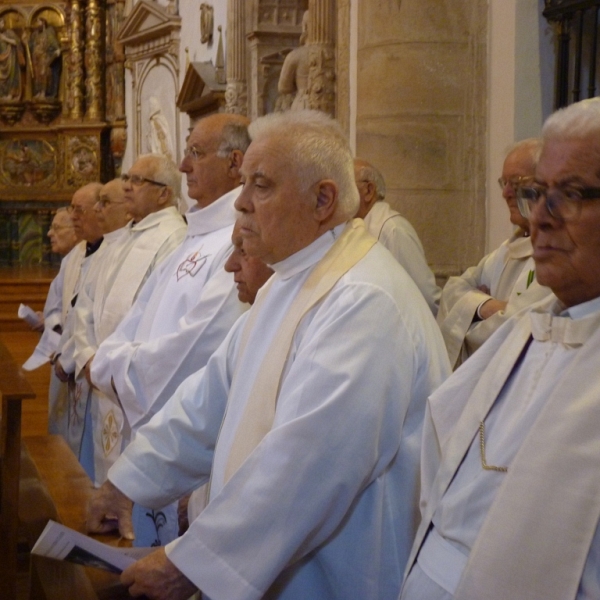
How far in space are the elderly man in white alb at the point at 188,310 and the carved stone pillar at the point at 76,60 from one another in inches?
447

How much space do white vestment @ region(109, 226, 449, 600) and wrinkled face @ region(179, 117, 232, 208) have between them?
134 centimetres

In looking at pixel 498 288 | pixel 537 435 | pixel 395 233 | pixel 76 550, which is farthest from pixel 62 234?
pixel 537 435

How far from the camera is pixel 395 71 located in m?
5.33

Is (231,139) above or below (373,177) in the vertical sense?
above

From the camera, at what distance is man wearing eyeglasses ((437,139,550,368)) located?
341 cm

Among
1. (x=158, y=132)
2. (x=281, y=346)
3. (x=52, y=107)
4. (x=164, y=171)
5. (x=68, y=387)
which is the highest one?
(x=52, y=107)

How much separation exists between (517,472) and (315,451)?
60 cm

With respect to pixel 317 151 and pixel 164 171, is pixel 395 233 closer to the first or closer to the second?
pixel 164 171

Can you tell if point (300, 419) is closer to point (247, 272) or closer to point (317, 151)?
point (317, 151)

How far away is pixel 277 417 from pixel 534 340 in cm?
66

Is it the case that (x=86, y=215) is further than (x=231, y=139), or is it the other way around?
(x=86, y=215)

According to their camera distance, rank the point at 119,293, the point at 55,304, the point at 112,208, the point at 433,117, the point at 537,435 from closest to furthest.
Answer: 1. the point at 537,435
2. the point at 119,293
3. the point at 433,117
4. the point at 112,208
5. the point at 55,304

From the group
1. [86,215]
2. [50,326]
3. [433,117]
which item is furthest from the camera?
[50,326]

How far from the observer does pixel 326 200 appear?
2498mm
